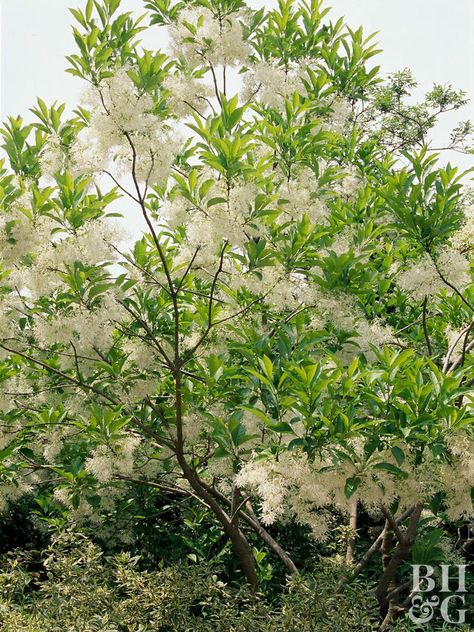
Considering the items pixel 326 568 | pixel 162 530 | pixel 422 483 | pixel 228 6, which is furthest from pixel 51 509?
pixel 228 6

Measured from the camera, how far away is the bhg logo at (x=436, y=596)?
14.5 feet

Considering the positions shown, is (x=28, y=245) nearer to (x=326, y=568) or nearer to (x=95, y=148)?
(x=95, y=148)

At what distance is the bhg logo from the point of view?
174 inches

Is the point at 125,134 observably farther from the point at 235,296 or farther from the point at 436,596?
the point at 436,596

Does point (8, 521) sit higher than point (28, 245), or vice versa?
point (28, 245)

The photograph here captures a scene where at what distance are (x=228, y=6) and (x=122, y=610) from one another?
3.35 meters

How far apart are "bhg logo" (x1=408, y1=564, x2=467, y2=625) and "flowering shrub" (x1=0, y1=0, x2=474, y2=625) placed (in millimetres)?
192

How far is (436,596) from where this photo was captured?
15.2ft

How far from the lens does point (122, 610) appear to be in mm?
3721

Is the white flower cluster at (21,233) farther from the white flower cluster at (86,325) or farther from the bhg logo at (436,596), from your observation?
the bhg logo at (436,596)

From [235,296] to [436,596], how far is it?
2355 millimetres

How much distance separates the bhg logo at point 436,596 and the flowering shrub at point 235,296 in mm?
192

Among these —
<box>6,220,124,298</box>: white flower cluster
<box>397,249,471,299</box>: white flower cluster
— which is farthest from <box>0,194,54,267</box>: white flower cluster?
<box>397,249,471,299</box>: white flower cluster

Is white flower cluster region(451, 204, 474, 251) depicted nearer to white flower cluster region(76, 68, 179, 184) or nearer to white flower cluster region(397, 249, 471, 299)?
white flower cluster region(397, 249, 471, 299)
